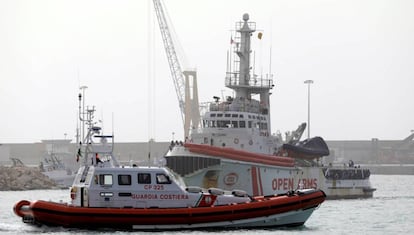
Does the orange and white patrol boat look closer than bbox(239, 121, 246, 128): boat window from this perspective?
Yes

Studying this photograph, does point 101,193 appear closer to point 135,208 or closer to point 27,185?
point 135,208

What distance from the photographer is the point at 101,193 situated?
43.5 meters

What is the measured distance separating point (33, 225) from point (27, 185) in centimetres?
7132

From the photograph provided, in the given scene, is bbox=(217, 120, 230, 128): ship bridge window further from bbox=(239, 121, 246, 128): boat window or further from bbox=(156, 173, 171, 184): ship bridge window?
bbox=(156, 173, 171, 184): ship bridge window

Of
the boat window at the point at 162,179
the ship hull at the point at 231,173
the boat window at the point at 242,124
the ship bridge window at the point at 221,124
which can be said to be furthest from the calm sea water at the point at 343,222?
the ship bridge window at the point at 221,124

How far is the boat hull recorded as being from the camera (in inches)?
1686

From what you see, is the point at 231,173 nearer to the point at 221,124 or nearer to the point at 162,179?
the point at 221,124

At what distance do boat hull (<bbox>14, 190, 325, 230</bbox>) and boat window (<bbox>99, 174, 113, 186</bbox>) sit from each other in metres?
1.32

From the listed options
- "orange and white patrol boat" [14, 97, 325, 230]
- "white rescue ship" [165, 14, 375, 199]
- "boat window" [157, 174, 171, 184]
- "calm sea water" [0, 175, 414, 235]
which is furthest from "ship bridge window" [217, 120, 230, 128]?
"boat window" [157, 174, 171, 184]

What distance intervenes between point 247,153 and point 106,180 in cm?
2229

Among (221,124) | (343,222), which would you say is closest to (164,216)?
(343,222)

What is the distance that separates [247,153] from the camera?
2549 inches

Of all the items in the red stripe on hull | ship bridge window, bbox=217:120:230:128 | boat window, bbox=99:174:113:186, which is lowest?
boat window, bbox=99:174:113:186

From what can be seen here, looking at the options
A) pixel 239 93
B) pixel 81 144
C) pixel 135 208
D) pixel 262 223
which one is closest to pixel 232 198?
pixel 262 223
